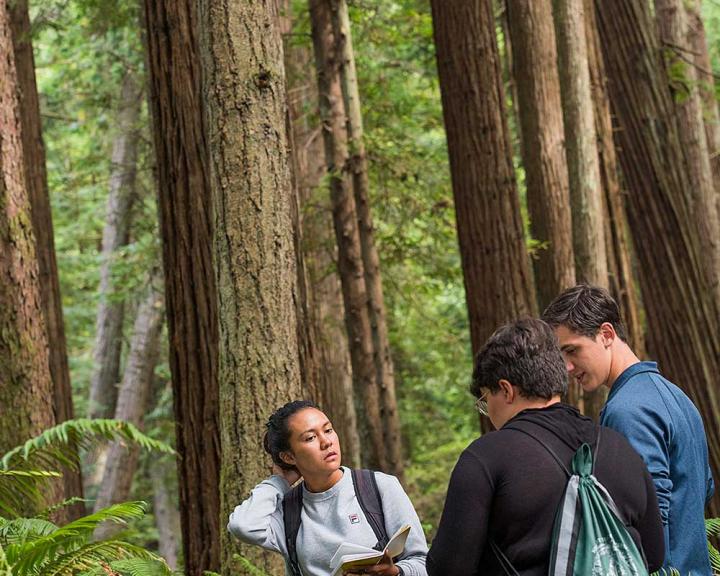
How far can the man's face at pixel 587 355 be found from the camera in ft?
11.4

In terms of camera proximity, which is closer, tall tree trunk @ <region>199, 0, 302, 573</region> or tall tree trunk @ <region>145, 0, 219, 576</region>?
tall tree trunk @ <region>199, 0, 302, 573</region>

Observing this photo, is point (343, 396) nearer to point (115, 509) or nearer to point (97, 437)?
point (97, 437)

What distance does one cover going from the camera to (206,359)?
19.7ft

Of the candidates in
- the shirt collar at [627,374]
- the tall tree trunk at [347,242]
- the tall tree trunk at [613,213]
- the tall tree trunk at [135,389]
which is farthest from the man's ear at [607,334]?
the tall tree trunk at [135,389]

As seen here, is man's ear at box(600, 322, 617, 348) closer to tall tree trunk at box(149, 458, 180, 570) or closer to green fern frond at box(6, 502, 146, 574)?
green fern frond at box(6, 502, 146, 574)

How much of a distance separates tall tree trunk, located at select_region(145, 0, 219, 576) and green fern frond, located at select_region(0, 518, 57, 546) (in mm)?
1367

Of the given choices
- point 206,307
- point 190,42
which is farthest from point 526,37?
point 206,307

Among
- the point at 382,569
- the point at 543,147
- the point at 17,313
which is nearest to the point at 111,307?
the point at 543,147

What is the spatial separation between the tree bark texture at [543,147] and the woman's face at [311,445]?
21.8ft

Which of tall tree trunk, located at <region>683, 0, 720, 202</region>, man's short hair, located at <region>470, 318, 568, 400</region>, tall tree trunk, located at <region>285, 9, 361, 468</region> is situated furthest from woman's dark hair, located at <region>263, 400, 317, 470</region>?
tall tree trunk, located at <region>683, 0, 720, 202</region>

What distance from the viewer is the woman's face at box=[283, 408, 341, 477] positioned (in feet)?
11.8

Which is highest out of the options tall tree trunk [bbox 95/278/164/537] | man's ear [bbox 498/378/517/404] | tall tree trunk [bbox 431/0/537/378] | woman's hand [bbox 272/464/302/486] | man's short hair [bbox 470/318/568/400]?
tall tree trunk [bbox 431/0/537/378]

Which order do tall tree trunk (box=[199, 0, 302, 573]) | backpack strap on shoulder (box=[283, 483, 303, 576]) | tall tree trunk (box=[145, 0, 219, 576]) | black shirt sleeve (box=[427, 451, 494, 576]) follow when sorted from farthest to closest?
tall tree trunk (box=[145, 0, 219, 576]) < tall tree trunk (box=[199, 0, 302, 573]) < backpack strap on shoulder (box=[283, 483, 303, 576]) < black shirt sleeve (box=[427, 451, 494, 576])

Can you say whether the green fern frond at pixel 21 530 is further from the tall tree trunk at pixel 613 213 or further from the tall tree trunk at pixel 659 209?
the tall tree trunk at pixel 659 209
